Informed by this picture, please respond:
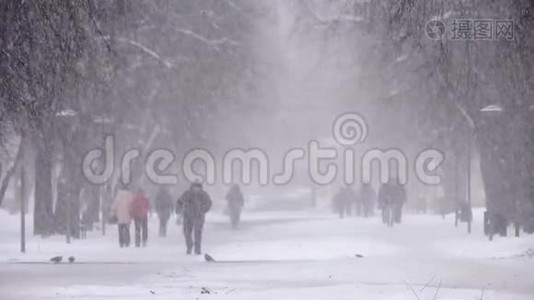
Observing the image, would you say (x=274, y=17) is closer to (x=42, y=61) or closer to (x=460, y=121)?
(x=460, y=121)

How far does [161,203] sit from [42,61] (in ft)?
57.7

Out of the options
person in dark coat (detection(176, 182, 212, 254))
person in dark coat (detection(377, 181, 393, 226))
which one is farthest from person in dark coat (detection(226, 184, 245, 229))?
person in dark coat (detection(176, 182, 212, 254))

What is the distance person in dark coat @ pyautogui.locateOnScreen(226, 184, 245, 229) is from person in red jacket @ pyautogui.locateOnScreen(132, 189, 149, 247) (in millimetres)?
9769

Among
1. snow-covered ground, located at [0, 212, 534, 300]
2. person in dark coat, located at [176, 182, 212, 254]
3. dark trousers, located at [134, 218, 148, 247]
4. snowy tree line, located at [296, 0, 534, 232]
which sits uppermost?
snowy tree line, located at [296, 0, 534, 232]

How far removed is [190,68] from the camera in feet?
102

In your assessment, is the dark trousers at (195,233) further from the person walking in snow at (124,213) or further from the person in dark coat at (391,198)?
the person in dark coat at (391,198)

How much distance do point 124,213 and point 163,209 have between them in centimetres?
499

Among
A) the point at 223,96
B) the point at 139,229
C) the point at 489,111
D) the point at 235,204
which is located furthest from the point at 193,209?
the point at 235,204

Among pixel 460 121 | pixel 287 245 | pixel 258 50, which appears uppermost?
pixel 258 50

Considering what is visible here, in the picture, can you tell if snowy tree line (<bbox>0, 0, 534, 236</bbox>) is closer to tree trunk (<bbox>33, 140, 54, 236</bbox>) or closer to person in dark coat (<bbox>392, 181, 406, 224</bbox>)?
tree trunk (<bbox>33, 140, 54, 236</bbox>)

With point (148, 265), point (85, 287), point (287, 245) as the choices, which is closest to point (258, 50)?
point (287, 245)

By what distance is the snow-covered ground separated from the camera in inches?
560

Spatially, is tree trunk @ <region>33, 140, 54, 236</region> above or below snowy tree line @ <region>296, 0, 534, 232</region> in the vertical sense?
below

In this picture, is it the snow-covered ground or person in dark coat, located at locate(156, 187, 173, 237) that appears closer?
the snow-covered ground
